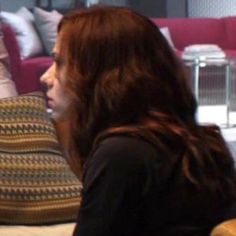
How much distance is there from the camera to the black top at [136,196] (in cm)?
117

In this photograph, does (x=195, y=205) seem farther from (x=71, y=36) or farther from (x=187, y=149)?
(x=71, y=36)

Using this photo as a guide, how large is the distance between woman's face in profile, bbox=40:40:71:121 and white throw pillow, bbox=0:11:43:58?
4.48m

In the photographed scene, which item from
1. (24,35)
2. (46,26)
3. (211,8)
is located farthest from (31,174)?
(211,8)

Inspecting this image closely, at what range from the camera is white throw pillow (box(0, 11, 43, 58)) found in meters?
5.82

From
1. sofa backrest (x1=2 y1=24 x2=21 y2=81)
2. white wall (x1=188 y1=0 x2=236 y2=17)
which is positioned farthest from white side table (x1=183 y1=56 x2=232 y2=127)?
white wall (x1=188 y1=0 x2=236 y2=17)

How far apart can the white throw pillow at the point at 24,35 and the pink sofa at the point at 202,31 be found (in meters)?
1.46

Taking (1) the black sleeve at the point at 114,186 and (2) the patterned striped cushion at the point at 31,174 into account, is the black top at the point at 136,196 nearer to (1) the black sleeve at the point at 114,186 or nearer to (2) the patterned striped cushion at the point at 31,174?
(1) the black sleeve at the point at 114,186

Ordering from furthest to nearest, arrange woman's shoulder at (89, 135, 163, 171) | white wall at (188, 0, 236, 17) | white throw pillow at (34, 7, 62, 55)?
white wall at (188, 0, 236, 17), white throw pillow at (34, 7, 62, 55), woman's shoulder at (89, 135, 163, 171)

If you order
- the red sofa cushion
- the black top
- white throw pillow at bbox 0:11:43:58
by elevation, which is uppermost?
the black top

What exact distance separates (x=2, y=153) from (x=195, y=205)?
113 centimetres

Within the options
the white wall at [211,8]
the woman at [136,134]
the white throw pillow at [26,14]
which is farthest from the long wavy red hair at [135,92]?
the white wall at [211,8]

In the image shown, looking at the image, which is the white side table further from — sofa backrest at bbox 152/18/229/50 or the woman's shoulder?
the woman's shoulder

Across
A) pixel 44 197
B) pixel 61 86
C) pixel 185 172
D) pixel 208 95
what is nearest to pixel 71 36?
pixel 61 86

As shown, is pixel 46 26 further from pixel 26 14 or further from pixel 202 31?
pixel 202 31
